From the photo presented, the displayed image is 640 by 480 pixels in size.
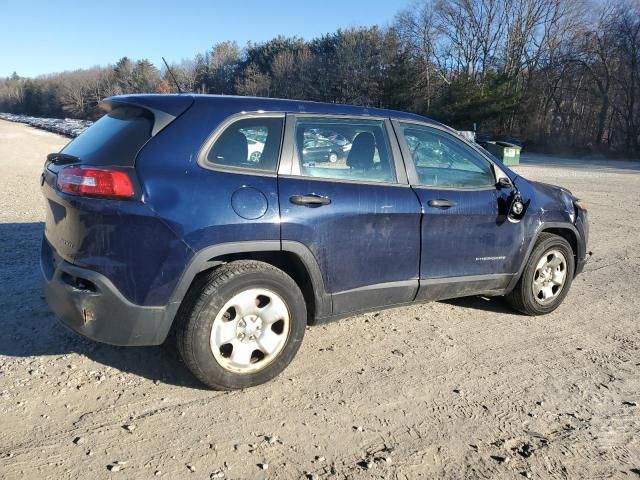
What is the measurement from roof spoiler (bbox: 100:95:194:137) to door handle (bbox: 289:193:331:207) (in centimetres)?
86

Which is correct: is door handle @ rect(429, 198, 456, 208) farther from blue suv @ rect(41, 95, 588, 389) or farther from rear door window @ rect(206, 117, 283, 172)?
rear door window @ rect(206, 117, 283, 172)

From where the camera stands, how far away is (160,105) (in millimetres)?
3137

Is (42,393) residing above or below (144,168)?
below

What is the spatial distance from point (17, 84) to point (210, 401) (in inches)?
6001

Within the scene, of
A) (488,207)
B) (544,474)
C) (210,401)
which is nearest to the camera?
(544,474)

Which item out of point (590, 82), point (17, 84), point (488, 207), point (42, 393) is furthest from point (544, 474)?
point (17, 84)

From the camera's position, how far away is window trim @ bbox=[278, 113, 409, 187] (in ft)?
10.9

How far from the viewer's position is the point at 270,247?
3150 millimetres

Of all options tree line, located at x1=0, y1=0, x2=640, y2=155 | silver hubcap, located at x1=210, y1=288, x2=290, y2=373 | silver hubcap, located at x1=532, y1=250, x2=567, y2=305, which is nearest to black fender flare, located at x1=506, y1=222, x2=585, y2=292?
silver hubcap, located at x1=532, y1=250, x2=567, y2=305

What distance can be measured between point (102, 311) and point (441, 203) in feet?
7.95

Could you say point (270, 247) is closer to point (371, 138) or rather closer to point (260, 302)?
point (260, 302)

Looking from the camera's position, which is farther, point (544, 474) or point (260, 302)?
point (260, 302)

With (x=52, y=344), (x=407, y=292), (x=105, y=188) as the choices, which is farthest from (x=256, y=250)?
(x=52, y=344)

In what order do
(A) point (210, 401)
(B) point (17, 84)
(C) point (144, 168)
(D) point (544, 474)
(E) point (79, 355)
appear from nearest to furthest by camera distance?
1. (D) point (544, 474)
2. (C) point (144, 168)
3. (A) point (210, 401)
4. (E) point (79, 355)
5. (B) point (17, 84)
